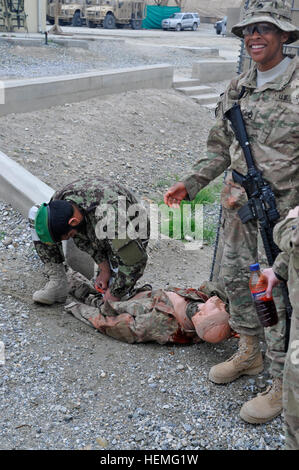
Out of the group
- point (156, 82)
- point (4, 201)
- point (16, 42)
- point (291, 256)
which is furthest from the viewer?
point (16, 42)

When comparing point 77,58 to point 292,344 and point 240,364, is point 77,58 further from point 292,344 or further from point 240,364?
point 292,344

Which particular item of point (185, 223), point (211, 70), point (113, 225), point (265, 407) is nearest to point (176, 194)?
point (113, 225)

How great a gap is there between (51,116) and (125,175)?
1.53 metres

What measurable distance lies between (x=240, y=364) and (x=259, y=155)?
3.66 ft

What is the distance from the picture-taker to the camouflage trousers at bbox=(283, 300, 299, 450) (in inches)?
78.4

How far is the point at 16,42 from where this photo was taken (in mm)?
13703

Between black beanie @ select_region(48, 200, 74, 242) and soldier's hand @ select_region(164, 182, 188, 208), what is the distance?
59 centimetres

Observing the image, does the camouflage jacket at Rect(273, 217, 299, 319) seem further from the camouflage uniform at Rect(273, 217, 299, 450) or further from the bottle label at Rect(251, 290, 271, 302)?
the bottle label at Rect(251, 290, 271, 302)

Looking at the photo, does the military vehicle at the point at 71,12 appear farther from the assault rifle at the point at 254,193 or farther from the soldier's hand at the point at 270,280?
the soldier's hand at the point at 270,280

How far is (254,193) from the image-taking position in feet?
8.97

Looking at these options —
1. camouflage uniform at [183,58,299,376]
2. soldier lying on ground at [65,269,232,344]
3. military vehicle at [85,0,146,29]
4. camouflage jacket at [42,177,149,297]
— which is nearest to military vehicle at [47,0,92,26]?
military vehicle at [85,0,146,29]
